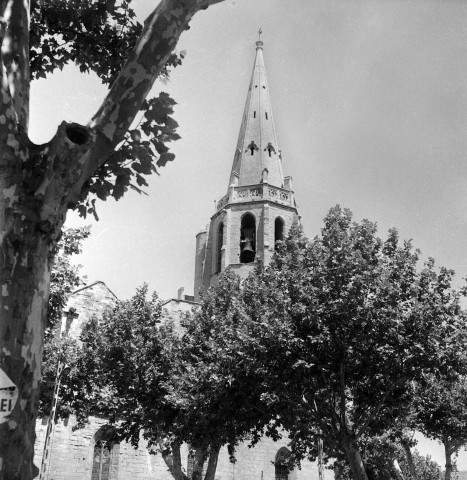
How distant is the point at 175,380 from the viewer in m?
18.6

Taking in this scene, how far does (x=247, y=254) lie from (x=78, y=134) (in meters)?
38.8

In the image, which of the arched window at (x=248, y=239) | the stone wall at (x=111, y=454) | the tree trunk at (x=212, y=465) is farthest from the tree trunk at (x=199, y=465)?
the arched window at (x=248, y=239)

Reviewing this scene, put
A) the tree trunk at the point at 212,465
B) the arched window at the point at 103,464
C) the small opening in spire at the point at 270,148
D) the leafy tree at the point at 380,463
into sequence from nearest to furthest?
the tree trunk at the point at 212,465 → the leafy tree at the point at 380,463 → the arched window at the point at 103,464 → the small opening in spire at the point at 270,148

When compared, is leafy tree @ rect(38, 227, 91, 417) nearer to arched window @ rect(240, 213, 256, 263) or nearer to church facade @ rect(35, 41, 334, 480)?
church facade @ rect(35, 41, 334, 480)

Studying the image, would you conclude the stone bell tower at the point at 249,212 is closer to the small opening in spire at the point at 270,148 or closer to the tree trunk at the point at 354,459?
the small opening in spire at the point at 270,148

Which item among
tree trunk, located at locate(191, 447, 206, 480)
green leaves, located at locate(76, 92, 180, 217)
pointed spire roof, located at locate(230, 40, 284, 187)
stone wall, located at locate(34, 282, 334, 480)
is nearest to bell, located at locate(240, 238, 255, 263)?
pointed spire roof, located at locate(230, 40, 284, 187)

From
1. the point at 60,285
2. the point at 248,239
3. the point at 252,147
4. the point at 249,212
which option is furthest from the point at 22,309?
the point at 252,147

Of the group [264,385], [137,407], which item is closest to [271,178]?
[137,407]

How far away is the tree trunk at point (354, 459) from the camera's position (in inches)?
561

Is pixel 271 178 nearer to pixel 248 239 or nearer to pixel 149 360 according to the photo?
pixel 248 239

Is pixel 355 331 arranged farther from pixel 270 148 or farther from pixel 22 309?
pixel 270 148

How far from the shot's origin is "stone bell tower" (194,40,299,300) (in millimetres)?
42375

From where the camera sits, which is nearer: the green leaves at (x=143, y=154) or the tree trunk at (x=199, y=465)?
the green leaves at (x=143, y=154)

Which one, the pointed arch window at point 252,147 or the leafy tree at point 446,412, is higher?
the pointed arch window at point 252,147
